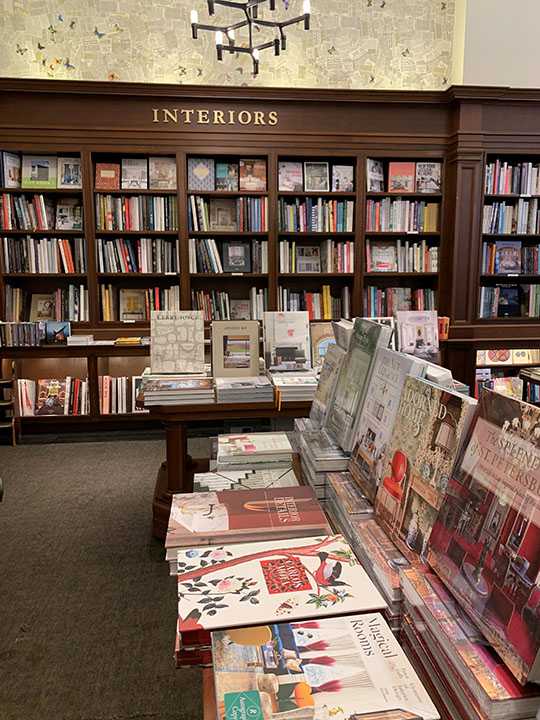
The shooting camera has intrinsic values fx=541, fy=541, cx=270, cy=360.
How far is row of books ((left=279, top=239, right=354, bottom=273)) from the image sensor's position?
454cm

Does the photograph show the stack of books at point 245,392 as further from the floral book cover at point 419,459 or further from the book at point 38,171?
the book at point 38,171

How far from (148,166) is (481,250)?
2.83 meters

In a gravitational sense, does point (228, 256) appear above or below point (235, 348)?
above

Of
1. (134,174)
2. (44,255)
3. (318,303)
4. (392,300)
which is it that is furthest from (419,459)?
(44,255)

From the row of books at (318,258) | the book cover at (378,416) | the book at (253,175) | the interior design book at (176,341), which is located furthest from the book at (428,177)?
the book cover at (378,416)

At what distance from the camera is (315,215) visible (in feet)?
14.7

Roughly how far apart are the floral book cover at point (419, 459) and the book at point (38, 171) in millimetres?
4044

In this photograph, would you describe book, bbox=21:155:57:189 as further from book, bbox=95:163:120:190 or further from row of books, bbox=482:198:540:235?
row of books, bbox=482:198:540:235

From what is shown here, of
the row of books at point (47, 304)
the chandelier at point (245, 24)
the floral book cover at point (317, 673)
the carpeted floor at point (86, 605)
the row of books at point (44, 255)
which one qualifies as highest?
the chandelier at point (245, 24)

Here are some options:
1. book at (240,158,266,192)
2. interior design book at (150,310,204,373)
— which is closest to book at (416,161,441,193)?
book at (240,158,266,192)

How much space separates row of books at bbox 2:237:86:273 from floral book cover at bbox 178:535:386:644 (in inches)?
149

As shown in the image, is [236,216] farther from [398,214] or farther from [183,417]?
[183,417]

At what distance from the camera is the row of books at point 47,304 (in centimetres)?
442

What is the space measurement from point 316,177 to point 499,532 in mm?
4131
